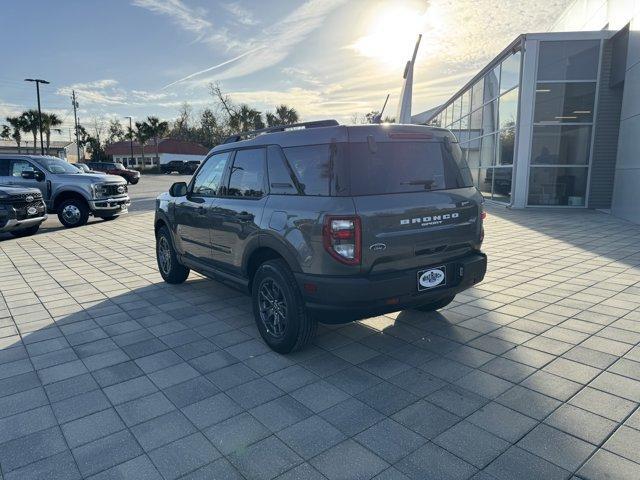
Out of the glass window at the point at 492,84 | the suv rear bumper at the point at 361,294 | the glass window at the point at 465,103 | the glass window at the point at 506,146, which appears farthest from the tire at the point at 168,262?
the glass window at the point at 465,103

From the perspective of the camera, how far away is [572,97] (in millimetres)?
14055

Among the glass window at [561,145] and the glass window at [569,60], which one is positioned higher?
the glass window at [569,60]

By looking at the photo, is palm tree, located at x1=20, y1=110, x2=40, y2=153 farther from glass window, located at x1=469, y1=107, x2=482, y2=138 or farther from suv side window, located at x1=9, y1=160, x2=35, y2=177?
glass window, located at x1=469, y1=107, x2=482, y2=138

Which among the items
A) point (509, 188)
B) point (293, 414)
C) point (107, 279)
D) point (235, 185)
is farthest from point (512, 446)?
point (509, 188)

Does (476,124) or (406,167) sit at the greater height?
(476,124)

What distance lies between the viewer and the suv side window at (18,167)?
478 inches

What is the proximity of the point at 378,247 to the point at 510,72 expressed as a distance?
14.9m

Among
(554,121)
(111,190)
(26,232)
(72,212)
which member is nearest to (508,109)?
(554,121)

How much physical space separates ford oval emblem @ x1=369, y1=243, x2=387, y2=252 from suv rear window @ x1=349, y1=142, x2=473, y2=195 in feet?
1.27

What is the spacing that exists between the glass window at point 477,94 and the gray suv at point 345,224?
17.0 meters

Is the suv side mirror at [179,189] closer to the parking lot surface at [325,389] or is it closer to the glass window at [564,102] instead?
the parking lot surface at [325,389]

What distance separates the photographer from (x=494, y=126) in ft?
55.3

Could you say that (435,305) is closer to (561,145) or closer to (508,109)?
(561,145)

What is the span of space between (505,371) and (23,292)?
5.95 meters
